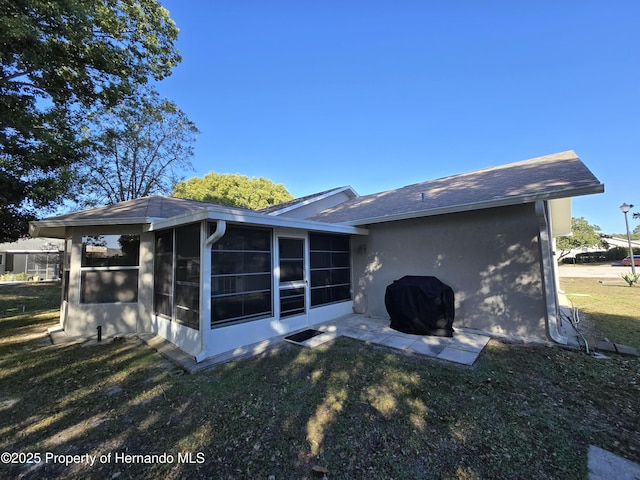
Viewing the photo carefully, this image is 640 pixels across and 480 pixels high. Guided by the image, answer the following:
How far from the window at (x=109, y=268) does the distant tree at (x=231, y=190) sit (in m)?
16.2

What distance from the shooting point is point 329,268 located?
7270 millimetres

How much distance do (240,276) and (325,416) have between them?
9.95 feet

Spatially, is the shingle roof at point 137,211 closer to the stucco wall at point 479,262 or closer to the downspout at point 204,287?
the downspout at point 204,287

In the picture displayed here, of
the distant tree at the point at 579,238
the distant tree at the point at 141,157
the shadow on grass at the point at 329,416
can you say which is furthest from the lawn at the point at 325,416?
the distant tree at the point at 579,238

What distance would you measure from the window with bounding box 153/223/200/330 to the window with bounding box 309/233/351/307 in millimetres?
2710

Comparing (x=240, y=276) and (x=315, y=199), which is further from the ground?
(x=315, y=199)

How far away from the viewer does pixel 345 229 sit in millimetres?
7129

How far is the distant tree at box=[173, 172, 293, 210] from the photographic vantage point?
22656mm

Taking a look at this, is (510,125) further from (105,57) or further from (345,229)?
(105,57)

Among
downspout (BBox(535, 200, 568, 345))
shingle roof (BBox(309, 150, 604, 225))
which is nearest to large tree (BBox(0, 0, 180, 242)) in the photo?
shingle roof (BBox(309, 150, 604, 225))

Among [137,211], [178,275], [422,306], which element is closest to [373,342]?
[422,306]

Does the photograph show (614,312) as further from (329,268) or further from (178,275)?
(178,275)

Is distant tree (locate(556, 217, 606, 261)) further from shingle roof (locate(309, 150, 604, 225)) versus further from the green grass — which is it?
shingle roof (locate(309, 150, 604, 225))

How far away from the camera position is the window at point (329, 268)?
6.83 meters
